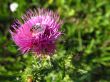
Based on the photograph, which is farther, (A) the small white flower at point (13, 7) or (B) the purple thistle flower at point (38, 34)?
(A) the small white flower at point (13, 7)

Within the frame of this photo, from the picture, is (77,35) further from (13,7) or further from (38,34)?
(38,34)

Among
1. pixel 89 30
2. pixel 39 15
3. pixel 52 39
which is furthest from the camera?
pixel 89 30

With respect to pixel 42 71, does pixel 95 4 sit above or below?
above

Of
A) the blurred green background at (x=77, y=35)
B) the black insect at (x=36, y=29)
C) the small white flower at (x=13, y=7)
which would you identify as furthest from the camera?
the small white flower at (x=13, y=7)

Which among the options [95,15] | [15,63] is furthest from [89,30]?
[15,63]

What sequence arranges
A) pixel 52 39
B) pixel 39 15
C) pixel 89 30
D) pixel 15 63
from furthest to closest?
pixel 89 30
pixel 15 63
pixel 39 15
pixel 52 39

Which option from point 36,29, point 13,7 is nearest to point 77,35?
point 13,7

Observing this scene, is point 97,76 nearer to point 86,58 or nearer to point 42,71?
Result: point 86,58

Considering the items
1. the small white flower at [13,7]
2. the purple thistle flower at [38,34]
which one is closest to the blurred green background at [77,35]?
the small white flower at [13,7]

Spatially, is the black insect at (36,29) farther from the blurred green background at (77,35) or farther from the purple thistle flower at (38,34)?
the blurred green background at (77,35)
